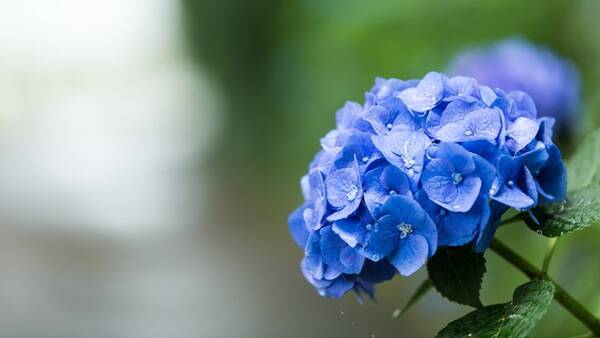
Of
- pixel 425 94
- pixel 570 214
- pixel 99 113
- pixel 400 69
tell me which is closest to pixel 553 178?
pixel 570 214

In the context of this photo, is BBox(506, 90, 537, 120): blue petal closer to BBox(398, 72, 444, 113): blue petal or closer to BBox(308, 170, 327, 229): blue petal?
BBox(398, 72, 444, 113): blue petal

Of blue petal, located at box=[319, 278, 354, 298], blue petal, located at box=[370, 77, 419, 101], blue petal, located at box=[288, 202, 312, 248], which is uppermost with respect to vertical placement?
blue petal, located at box=[370, 77, 419, 101]

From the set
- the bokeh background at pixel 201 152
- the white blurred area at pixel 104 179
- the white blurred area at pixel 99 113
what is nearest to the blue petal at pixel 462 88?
the bokeh background at pixel 201 152

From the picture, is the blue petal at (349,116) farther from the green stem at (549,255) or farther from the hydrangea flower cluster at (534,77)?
the hydrangea flower cluster at (534,77)

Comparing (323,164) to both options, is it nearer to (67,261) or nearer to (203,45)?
(67,261)

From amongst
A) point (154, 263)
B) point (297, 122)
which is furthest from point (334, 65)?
point (154, 263)

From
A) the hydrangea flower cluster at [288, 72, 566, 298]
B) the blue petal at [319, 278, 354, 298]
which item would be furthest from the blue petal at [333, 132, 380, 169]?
the blue petal at [319, 278, 354, 298]

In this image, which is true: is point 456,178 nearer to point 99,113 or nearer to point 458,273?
point 458,273
